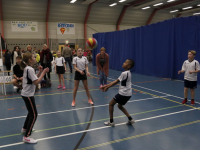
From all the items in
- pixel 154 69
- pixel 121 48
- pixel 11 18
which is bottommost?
pixel 154 69

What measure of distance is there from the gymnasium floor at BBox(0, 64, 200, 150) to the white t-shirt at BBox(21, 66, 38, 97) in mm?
941

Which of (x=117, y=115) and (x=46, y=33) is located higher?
(x=46, y=33)

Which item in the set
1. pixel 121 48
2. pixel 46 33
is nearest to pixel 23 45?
pixel 46 33

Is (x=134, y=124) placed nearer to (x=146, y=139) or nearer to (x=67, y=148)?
(x=146, y=139)

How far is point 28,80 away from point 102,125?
1.88 metres

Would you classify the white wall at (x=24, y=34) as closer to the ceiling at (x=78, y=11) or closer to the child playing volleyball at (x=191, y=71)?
the ceiling at (x=78, y=11)

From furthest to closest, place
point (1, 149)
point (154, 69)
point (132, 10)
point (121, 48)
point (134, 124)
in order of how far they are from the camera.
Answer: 1. point (132, 10)
2. point (121, 48)
3. point (154, 69)
4. point (134, 124)
5. point (1, 149)

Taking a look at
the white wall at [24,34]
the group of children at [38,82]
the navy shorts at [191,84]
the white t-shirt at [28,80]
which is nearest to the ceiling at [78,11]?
the white wall at [24,34]

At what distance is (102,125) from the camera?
13.7ft

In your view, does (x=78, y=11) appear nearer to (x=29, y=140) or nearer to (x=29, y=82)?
(x=29, y=82)

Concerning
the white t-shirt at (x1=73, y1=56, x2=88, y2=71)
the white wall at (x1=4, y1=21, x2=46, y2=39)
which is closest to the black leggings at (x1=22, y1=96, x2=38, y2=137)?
the white t-shirt at (x1=73, y1=56, x2=88, y2=71)

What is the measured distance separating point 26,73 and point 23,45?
66.6ft

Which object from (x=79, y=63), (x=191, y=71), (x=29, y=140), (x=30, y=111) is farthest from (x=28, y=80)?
(x=191, y=71)

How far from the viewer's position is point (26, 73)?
10.8 feet
